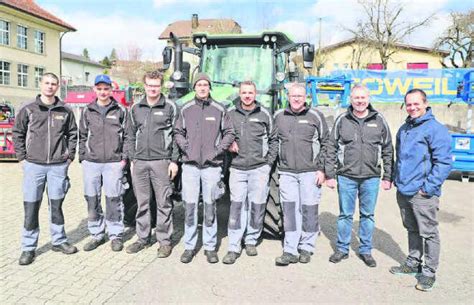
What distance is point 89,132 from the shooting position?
4.87 metres

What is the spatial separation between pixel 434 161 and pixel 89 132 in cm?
369

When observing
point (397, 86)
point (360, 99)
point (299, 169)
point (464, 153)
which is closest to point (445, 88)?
point (397, 86)

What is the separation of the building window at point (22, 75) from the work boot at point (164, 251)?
104 feet

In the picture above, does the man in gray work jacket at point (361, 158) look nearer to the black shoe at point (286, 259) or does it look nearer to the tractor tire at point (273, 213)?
the black shoe at point (286, 259)

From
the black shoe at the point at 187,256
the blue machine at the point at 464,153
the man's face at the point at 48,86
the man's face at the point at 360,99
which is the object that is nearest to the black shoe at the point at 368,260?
the man's face at the point at 360,99

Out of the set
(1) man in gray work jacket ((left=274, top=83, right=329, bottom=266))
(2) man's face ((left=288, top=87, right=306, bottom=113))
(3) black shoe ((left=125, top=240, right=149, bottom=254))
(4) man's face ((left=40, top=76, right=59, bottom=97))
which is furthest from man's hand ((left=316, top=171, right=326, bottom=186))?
(4) man's face ((left=40, top=76, right=59, bottom=97))

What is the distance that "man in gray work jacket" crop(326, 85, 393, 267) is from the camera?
4.57 m

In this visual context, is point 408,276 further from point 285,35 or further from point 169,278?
point 285,35

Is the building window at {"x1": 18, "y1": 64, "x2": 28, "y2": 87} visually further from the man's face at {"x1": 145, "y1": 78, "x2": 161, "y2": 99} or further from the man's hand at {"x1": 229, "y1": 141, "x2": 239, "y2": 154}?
the man's hand at {"x1": 229, "y1": 141, "x2": 239, "y2": 154}

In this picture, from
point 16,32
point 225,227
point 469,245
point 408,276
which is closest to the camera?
point 408,276

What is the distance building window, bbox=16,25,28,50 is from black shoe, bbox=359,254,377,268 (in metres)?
33.3

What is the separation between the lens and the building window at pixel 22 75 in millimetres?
31859

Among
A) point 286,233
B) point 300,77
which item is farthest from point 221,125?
point 300,77

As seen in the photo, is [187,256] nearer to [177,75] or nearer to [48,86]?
[48,86]
